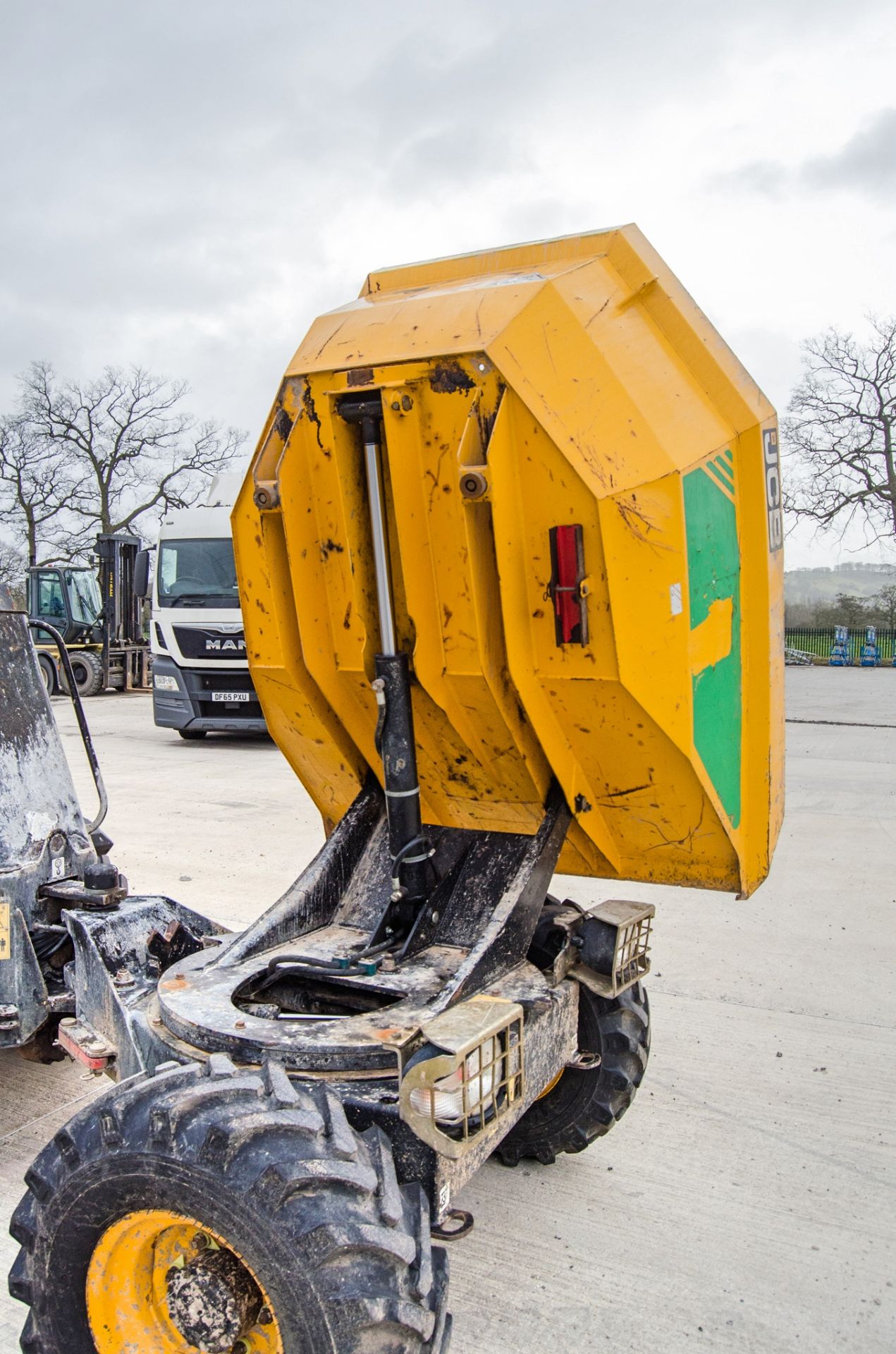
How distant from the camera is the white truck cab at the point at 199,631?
12242mm

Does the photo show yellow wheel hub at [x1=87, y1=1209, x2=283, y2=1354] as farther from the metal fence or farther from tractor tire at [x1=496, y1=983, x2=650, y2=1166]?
the metal fence

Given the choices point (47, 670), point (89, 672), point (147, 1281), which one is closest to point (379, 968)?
point (147, 1281)

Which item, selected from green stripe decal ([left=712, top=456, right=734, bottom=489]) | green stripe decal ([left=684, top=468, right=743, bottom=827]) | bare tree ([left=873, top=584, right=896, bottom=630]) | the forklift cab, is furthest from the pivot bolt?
bare tree ([left=873, top=584, right=896, bottom=630])

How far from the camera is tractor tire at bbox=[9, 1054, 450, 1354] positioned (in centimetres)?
189

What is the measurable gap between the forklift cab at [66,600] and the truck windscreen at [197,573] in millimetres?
10684

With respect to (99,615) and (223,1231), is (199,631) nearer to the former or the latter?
(223,1231)

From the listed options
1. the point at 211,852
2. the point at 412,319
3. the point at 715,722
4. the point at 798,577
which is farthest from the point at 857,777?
the point at 798,577

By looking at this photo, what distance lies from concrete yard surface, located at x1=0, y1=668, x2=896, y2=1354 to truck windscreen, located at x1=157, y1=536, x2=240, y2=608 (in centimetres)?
608

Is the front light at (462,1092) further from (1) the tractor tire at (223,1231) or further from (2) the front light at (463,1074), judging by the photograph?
(1) the tractor tire at (223,1231)

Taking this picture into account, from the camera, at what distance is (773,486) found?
302 cm

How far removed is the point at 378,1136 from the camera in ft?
7.03

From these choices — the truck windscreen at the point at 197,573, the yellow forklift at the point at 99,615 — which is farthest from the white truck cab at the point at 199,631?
the yellow forklift at the point at 99,615

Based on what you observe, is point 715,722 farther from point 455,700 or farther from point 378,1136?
point 378,1136

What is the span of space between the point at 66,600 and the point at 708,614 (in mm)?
22064
